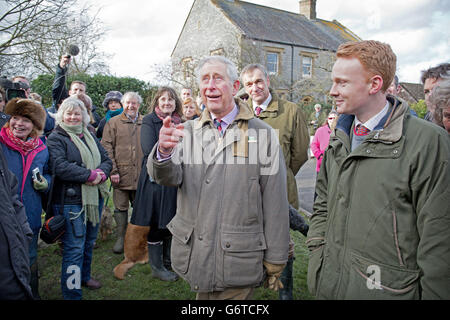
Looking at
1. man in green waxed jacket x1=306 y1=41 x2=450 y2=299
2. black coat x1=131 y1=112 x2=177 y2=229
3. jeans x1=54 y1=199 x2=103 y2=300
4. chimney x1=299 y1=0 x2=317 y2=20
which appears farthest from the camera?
chimney x1=299 y1=0 x2=317 y2=20

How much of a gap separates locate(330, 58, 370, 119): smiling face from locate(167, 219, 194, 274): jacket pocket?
1.35 m

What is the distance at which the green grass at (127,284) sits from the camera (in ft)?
12.4

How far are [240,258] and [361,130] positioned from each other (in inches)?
46.2

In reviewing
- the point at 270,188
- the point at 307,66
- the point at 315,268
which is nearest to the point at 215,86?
the point at 270,188

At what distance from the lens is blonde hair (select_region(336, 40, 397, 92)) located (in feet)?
6.21

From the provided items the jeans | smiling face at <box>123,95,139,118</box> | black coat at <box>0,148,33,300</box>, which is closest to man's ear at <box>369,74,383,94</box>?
black coat at <box>0,148,33,300</box>

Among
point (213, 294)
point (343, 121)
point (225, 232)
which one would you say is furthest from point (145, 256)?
point (343, 121)

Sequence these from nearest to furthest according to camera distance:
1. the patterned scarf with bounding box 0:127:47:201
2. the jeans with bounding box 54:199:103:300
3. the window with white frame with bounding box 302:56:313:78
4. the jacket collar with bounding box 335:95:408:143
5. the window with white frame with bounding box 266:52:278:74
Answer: the jacket collar with bounding box 335:95:408:143 → the patterned scarf with bounding box 0:127:47:201 → the jeans with bounding box 54:199:103:300 → the window with white frame with bounding box 266:52:278:74 → the window with white frame with bounding box 302:56:313:78

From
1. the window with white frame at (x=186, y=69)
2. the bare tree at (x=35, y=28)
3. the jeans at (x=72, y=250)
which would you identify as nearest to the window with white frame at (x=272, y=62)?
the window with white frame at (x=186, y=69)

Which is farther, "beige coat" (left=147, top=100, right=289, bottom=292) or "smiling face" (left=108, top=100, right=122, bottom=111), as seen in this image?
"smiling face" (left=108, top=100, right=122, bottom=111)

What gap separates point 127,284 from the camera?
161 inches

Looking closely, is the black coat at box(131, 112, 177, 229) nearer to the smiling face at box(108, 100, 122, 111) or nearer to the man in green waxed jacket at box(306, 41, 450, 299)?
the man in green waxed jacket at box(306, 41, 450, 299)

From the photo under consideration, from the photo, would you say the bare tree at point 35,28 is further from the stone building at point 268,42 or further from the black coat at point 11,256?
the stone building at point 268,42
